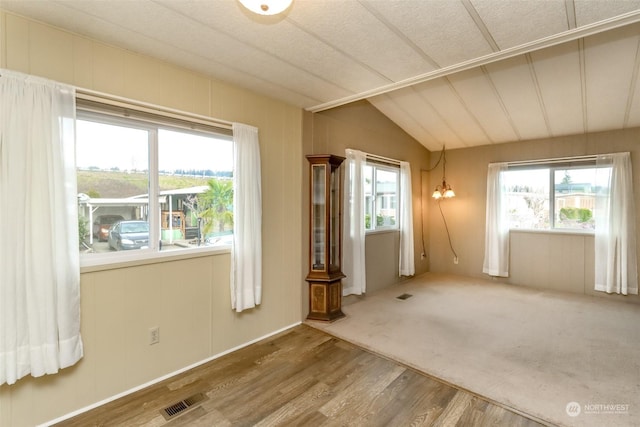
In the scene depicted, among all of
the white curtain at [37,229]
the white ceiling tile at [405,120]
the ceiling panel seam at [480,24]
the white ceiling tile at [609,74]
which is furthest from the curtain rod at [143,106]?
the white ceiling tile at [609,74]

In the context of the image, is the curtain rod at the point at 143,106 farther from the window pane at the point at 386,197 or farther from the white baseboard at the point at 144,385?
the window pane at the point at 386,197

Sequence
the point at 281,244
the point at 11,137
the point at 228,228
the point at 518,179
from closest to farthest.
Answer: the point at 11,137 → the point at 228,228 → the point at 281,244 → the point at 518,179

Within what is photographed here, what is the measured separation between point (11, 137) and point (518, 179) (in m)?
6.15

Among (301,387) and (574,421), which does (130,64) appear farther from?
(574,421)

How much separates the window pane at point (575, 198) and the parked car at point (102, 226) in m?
5.89

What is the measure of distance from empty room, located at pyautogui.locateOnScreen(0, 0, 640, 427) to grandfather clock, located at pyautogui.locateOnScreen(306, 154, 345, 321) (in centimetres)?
3

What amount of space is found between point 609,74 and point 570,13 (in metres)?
2.07

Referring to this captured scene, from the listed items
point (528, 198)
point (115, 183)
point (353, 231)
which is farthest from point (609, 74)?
point (115, 183)

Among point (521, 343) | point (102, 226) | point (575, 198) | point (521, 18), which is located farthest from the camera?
point (575, 198)

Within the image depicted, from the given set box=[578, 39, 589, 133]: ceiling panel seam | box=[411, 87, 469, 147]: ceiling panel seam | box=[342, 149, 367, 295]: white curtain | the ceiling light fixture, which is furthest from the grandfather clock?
the ceiling light fixture

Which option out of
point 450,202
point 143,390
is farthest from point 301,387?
point 450,202

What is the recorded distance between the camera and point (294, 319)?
11.2 feet

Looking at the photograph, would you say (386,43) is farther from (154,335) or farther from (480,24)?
(154,335)

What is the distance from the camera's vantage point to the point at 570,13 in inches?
69.6
